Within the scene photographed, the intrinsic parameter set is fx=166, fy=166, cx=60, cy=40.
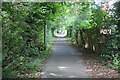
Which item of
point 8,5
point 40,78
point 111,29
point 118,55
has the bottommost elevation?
point 40,78

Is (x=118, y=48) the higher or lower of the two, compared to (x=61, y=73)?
higher

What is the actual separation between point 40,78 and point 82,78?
1619mm

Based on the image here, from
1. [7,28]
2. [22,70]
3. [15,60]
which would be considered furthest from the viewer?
[22,70]

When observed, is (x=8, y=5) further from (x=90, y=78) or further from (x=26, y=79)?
(x=90, y=78)

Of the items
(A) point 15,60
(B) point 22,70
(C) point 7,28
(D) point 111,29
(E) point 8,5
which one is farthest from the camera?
(D) point 111,29

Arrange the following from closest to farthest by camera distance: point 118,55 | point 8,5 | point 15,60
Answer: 1. point 15,60
2. point 8,5
3. point 118,55

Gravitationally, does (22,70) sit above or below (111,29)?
below

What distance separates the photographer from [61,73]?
7098mm

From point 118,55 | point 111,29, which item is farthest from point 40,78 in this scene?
point 111,29

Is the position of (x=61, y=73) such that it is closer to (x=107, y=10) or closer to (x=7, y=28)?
(x=7, y=28)

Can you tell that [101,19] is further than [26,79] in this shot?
Yes

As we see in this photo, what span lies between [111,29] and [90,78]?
14.0 feet

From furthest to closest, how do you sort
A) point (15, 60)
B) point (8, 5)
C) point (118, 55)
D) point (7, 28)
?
point (118, 55)
point (8, 5)
point (15, 60)
point (7, 28)

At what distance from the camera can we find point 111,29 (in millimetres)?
9633
